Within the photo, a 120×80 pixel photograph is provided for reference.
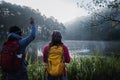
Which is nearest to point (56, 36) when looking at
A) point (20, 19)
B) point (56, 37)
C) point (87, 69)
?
point (56, 37)

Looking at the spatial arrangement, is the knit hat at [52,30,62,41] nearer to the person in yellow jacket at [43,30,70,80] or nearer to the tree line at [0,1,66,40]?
the person in yellow jacket at [43,30,70,80]

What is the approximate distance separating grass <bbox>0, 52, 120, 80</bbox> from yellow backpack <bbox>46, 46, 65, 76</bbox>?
234 cm

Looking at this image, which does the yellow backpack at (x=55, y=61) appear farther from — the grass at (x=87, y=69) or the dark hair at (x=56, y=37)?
the grass at (x=87, y=69)

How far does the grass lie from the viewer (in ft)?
26.7

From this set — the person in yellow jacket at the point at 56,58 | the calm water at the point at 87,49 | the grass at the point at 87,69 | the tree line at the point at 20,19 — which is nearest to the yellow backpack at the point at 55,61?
the person in yellow jacket at the point at 56,58

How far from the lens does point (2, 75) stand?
786cm

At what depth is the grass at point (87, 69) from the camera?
26.7ft

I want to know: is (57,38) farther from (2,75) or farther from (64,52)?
(2,75)

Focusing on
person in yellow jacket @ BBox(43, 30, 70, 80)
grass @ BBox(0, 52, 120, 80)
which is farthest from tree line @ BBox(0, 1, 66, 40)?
person in yellow jacket @ BBox(43, 30, 70, 80)

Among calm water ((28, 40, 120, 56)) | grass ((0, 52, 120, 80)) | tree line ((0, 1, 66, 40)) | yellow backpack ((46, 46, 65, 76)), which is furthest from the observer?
tree line ((0, 1, 66, 40))

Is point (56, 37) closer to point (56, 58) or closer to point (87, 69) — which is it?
point (56, 58)

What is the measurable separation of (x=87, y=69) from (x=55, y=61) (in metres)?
3.10

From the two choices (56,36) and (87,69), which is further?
(87,69)

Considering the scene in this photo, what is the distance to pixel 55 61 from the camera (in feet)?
18.6
